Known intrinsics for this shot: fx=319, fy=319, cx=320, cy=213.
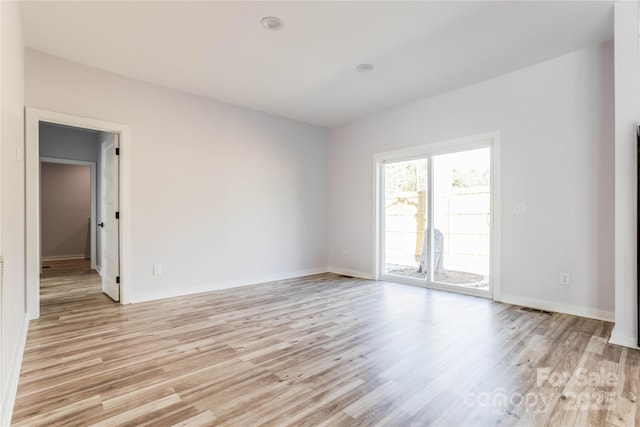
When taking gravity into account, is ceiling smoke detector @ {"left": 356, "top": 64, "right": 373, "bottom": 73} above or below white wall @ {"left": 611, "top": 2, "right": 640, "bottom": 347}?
above

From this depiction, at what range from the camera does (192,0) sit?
2441 millimetres

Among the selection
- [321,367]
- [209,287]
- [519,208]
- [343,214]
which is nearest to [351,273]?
[343,214]

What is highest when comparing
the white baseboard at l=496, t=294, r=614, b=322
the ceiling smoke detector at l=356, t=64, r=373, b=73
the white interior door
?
the ceiling smoke detector at l=356, t=64, r=373, b=73

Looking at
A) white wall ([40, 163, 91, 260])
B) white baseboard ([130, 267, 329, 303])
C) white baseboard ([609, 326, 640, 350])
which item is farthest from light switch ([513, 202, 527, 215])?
white wall ([40, 163, 91, 260])

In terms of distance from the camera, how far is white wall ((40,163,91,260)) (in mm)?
7383

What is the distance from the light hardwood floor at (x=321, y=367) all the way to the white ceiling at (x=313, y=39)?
2669 mm

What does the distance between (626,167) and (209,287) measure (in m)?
4.58

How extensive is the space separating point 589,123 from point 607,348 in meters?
2.14

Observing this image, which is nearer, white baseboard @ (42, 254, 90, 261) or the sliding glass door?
the sliding glass door

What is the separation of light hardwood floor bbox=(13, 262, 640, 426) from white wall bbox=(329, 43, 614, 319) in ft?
1.40

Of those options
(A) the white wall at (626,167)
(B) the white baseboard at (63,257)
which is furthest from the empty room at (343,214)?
(B) the white baseboard at (63,257)

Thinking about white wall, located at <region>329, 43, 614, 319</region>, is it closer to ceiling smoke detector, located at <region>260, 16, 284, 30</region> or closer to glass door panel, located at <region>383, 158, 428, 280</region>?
glass door panel, located at <region>383, 158, 428, 280</region>

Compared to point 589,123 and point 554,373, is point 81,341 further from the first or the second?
point 589,123

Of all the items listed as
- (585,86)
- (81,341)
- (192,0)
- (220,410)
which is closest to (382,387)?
(220,410)
